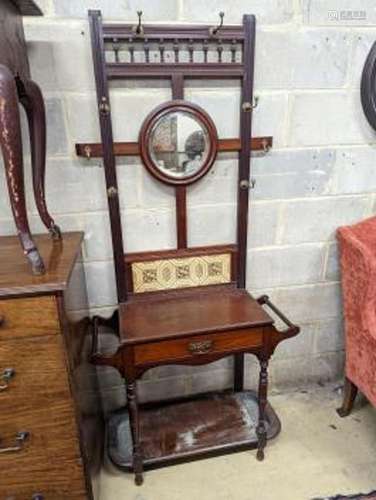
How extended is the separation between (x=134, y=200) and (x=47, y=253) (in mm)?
415

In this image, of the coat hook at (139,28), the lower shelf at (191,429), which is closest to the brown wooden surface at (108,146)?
the coat hook at (139,28)

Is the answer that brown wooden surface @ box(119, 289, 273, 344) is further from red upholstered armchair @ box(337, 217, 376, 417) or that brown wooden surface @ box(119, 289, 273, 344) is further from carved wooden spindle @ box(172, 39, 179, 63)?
carved wooden spindle @ box(172, 39, 179, 63)

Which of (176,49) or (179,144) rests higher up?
(176,49)

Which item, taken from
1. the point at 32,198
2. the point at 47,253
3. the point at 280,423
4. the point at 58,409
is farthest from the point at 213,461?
the point at 32,198

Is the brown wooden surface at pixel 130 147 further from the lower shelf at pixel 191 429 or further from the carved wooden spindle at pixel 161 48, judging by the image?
the lower shelf at pixel 191 429

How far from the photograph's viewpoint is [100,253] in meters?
1.51

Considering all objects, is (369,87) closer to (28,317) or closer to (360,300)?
(360,300)

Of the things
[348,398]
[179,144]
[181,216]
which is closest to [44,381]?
[181,216]

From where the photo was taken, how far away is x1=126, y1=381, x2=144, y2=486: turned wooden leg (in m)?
1.28

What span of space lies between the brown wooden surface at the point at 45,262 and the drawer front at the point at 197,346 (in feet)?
1.24

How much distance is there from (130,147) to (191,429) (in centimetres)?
119

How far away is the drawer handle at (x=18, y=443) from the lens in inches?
42.9

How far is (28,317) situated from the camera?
3.21 ft

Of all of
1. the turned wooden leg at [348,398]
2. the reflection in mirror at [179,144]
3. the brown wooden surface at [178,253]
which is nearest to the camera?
the reflection in mirror at [179,144]
